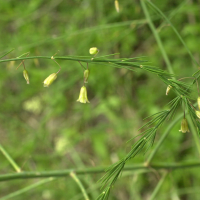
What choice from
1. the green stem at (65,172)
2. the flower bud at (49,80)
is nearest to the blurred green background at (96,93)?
the green stem at (65,172)

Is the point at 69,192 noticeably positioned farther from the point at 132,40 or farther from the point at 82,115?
the point at 132,40

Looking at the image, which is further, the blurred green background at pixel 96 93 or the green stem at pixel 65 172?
the blurred green background at pixel 96 93

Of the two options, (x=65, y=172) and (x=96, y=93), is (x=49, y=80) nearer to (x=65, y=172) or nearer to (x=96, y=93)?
(x=65, y=172)

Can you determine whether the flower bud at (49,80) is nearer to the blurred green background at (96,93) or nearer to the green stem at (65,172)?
the green stem at (65,172)

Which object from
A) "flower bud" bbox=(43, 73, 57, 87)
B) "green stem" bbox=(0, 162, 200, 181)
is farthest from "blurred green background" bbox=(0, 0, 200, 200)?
"flower bud" bbox=(43, 73, 57, 87)

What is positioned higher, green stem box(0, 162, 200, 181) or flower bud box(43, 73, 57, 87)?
flower bud box(43, 73, 57, 87)

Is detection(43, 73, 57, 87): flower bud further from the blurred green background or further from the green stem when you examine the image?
the blurred green background

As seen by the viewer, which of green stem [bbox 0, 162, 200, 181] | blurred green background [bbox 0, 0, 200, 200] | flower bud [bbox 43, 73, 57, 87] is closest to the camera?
flower bud [bbox 43, 73, 57, 87]

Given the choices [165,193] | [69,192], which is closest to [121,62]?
[165,193]
